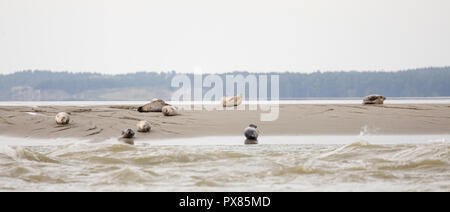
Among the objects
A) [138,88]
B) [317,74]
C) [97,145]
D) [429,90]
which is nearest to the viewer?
[97,145]

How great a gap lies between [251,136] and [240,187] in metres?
3.64

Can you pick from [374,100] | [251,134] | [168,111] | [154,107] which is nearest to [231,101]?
[154,107]

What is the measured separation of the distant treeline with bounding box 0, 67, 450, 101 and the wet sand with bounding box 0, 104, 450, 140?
92.0 ft

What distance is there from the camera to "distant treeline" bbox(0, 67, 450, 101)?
3955 cm

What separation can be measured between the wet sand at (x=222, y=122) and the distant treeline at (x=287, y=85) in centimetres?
2803

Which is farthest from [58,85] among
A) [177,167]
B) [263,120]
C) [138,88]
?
[177,167]

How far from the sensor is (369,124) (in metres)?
9.51

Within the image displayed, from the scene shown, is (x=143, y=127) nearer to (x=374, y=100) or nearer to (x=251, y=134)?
(x=251, y=134)

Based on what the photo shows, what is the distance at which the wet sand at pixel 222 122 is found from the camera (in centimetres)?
885

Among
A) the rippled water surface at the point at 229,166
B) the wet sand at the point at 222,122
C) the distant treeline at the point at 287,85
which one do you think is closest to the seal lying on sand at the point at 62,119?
the wet sand at the point at 222,122

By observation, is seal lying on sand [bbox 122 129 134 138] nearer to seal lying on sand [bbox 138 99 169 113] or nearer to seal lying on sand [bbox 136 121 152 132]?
seal lying on sand [bbox 136 121 152 132]

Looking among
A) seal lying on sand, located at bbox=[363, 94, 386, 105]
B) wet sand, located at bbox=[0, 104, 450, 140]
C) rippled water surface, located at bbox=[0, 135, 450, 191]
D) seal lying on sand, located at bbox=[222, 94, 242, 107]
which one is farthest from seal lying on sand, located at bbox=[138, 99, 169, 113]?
seal lying on sand, located at bbox=[363, 94, 386, 105]
